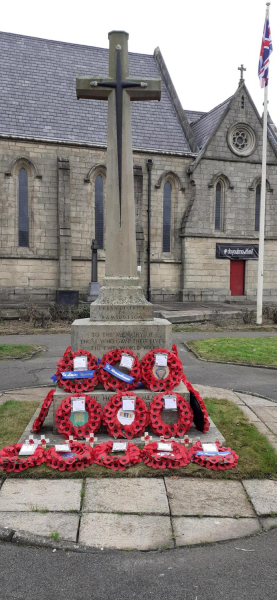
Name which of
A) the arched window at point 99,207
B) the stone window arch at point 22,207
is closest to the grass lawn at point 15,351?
the stone window arch at point 22,207

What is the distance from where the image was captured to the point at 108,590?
2631mm

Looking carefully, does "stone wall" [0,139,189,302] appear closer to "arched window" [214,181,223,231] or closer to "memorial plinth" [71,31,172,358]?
"arched window" [214,181,223,231]

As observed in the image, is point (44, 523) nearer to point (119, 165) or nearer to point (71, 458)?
point (71, 458)

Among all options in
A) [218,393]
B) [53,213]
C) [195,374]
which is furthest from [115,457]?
[53,213]

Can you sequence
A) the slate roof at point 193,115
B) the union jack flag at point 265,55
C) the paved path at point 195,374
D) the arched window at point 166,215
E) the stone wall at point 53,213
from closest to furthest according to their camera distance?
the paved path at point 195,374 < the union jack flag at point 265,55 < the stone wall at point 53,213 < the arched window at point 166,215 < the slate roof at point 193,115

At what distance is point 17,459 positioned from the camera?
13.8 ft

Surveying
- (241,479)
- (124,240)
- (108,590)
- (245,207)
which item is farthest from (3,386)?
(245,207)

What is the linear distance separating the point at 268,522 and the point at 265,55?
1552 centimetres

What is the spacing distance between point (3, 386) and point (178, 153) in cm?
1967

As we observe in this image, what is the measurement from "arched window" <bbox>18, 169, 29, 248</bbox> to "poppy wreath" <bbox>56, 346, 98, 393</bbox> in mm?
18599

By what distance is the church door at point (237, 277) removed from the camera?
25.7m

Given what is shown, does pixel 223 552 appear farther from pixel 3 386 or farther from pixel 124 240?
pixel 3 386

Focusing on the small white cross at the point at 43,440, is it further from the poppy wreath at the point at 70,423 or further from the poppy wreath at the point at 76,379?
the poppy wreath at the point at 76,379

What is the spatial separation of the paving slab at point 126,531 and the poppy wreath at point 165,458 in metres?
0.86
